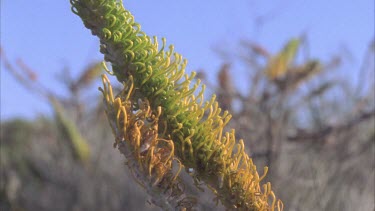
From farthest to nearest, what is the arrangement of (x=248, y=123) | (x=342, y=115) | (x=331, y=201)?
(x=342, y=115)
(x=248, y=123)
(x=331, y=201)

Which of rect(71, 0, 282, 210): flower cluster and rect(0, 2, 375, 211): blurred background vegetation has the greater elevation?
rect(0, 2, 375, 211): blurred background vegetation

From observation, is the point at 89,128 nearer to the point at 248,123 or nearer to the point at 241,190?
the point at 248,123

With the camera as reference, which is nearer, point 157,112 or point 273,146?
point 157,112

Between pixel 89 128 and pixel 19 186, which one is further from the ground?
pixel 89 128

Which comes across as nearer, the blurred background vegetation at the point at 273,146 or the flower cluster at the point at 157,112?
the flower cluster at the point at 157,112

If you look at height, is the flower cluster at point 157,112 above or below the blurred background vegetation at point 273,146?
below

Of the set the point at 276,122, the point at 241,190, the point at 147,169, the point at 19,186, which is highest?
the point at 276,122

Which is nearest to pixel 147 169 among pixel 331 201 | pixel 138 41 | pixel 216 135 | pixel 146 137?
pixel 146 137

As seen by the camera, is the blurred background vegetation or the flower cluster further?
the blurred background vegetation
